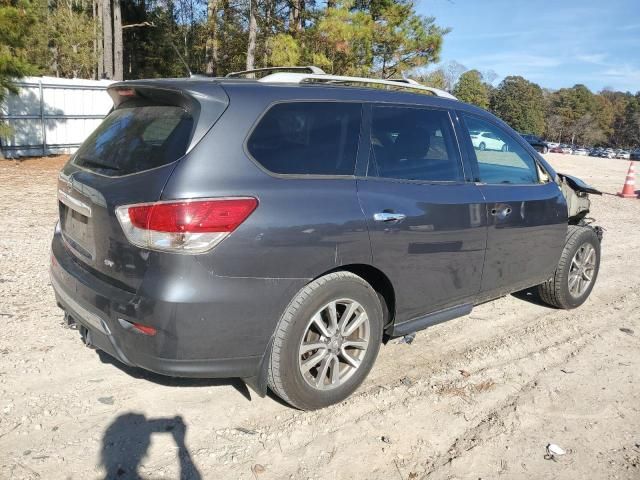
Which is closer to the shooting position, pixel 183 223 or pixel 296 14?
pixel 183 223

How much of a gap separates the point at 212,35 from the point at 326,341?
24615mm

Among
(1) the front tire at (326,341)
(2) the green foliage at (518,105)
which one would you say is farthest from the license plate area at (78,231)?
(2) the green foliage at (518,105)

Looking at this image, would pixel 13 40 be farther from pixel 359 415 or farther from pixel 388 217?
pixel 359 415

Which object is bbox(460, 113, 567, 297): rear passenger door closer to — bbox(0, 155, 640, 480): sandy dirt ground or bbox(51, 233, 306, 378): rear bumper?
bbox(0, 155, 640, 480): sandy dirt ground

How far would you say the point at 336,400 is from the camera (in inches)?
127

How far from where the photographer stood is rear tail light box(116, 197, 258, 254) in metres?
2.55

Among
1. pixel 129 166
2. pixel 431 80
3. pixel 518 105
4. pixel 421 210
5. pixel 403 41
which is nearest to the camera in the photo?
pixel 129 166

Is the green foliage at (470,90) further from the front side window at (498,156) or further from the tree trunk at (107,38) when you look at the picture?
the front side window at (498,156)

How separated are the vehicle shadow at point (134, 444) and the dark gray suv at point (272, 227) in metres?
0.40

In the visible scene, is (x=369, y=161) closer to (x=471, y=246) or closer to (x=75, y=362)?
(x=471, y=246)

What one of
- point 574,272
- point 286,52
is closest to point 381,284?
point 574,272

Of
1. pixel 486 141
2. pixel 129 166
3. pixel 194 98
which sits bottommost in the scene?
pixel 129 166

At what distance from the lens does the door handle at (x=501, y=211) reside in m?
3.99

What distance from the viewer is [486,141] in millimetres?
4164
